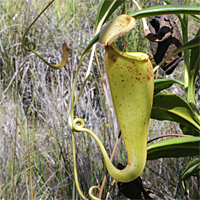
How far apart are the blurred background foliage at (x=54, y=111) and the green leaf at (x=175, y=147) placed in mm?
379

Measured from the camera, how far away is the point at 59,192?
114 centimetres

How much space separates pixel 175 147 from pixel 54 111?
38.6 inches

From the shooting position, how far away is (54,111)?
1449 millimetres

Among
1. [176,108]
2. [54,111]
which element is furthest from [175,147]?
[54,111]

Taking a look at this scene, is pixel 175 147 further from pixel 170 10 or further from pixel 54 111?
pixel 54 111

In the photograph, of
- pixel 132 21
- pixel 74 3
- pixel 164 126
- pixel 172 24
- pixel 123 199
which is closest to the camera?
pixel 132 21

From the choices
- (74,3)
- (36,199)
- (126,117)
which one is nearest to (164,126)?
(36,199)

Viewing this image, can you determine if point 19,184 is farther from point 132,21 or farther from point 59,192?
point 132,21

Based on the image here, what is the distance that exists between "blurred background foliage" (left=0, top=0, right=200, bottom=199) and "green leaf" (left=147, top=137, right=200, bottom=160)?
379 mm

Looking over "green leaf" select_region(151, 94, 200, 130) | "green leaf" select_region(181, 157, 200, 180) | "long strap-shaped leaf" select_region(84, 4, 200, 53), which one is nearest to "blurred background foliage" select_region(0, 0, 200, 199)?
"green leaf" select_region(181, 157, 200, 180)

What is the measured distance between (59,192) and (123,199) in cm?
36

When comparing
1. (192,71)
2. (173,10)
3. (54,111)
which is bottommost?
(54,111)

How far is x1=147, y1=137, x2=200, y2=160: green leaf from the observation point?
60 centimetres

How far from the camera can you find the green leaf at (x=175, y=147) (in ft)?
Result: 1.97
